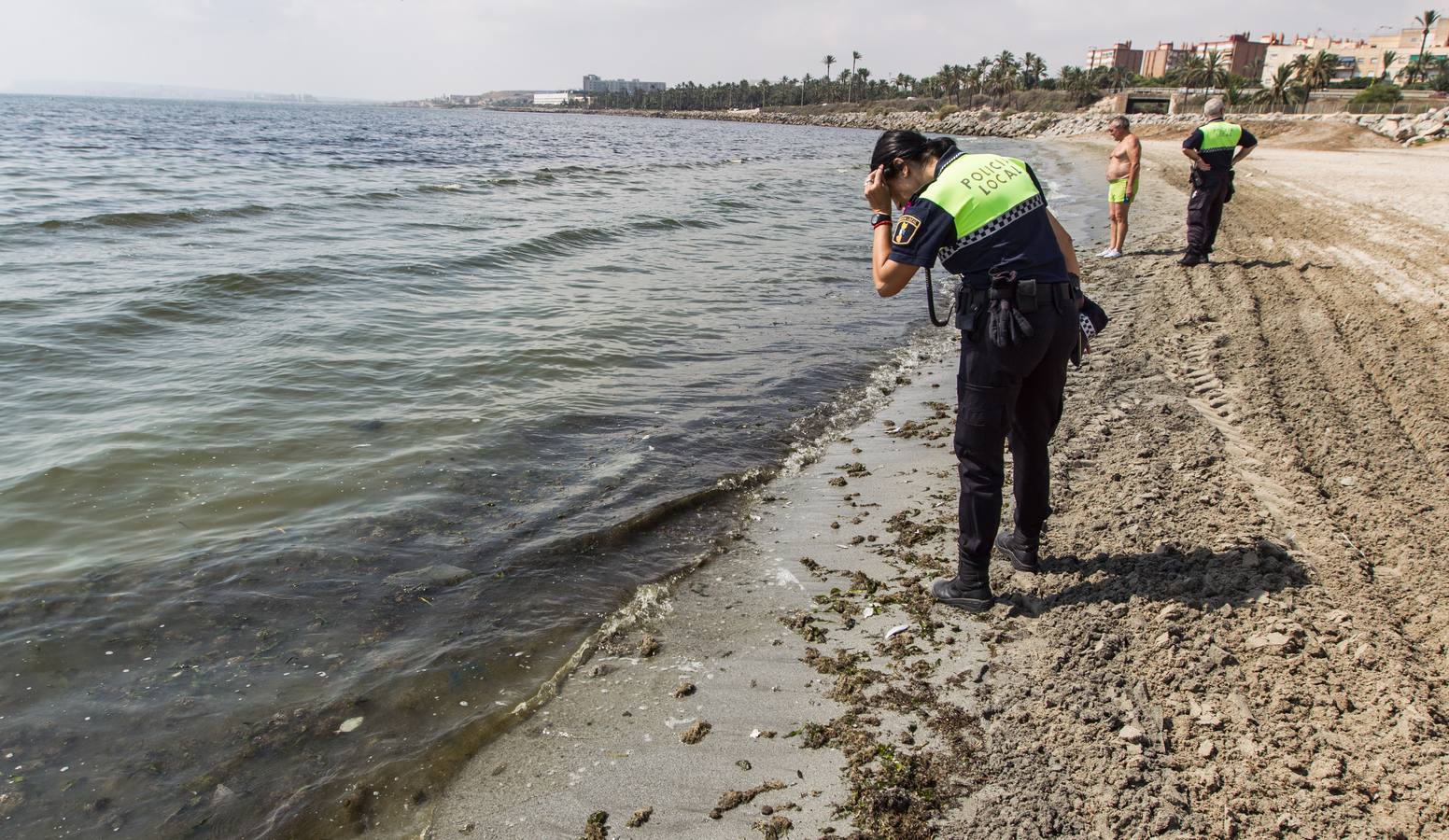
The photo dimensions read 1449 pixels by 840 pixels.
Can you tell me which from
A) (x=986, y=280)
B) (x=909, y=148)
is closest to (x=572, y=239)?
(x=909, y=148)

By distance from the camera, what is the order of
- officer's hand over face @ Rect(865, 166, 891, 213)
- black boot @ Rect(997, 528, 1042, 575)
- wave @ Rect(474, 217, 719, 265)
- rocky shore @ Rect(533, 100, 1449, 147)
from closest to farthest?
officer's hand over face @ Rect(865, 166, 891, 213), black boot @ Rect(997, 528, 1042, 575), wave @ Rect(474, 217, 719, 265), rocky shore @ Rect(533, 100, 1449, 147)

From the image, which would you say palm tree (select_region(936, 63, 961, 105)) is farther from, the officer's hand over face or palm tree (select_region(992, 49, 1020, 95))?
the officer's hand over face

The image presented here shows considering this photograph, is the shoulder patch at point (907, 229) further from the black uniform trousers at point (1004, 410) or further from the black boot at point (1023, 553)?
the black boot at point (1023, 553)

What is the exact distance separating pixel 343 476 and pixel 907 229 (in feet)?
14.0

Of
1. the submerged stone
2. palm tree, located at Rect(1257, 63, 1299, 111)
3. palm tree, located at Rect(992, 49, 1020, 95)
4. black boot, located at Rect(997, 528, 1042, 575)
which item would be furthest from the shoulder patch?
palm tree, located at Rect(992, 49, 1020, 95)

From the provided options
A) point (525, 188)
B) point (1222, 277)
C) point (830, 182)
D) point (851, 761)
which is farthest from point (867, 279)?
point (830, 182)

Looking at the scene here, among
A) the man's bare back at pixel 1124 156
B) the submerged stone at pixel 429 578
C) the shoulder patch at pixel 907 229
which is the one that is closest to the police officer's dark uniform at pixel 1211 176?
the man's bare back at pixel 1124 156

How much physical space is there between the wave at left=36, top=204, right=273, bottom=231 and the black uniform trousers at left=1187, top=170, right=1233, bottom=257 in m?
16.6

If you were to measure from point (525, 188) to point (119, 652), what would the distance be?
859 inches

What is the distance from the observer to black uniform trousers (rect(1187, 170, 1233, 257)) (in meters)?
10.1

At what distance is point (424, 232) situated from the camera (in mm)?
15578

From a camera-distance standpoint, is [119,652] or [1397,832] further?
[119,652]

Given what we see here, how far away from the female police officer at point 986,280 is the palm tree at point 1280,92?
83.4 metres

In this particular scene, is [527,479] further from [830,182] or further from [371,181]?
[830,182]
